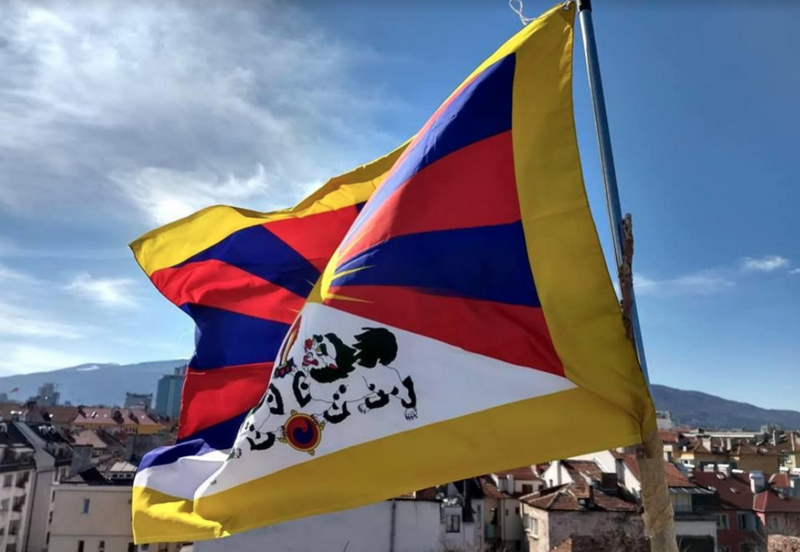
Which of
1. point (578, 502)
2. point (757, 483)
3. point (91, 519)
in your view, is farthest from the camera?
point (757, 483)

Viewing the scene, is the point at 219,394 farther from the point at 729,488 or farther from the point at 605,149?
the point at 729,488

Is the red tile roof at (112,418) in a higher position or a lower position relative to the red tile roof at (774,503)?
higher

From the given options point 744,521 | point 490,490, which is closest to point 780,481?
point 744,521

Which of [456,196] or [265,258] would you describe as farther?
[265,258]

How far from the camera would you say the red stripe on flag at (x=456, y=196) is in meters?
6.56

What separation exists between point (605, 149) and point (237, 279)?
19.4ft

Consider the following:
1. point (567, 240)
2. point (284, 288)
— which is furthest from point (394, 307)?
point (284, 288)

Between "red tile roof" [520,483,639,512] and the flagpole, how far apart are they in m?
40.0

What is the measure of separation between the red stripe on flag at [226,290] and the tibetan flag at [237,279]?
15mm

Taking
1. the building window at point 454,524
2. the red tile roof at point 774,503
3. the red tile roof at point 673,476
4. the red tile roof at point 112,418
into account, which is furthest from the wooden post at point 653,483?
the red tile roof at point 112,418

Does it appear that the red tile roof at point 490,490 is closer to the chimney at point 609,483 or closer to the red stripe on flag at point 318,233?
the chimney at point 609,483

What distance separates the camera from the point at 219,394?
9414 millimetres

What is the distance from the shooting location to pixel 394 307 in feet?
21.6

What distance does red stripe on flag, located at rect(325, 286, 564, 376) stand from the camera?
6090mm
